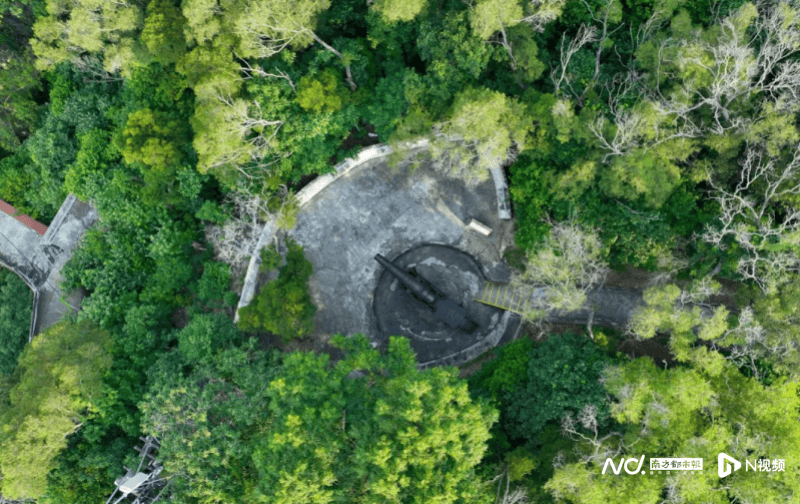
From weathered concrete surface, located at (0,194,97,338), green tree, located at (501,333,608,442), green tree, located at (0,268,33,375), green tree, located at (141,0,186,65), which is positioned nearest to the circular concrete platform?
green tree, located at (501,333,608,442)

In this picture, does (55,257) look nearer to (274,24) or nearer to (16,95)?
(16,95)

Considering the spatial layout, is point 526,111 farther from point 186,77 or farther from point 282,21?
point 186,77

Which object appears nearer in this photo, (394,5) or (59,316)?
(394,5)

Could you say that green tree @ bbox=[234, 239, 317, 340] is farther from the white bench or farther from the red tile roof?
the red tile roof

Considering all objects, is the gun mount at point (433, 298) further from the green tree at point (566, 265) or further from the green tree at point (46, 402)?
the green tree at point (46, 402)

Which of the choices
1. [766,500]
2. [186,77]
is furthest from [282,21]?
[766,500]

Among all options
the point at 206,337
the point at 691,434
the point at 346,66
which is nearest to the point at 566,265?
the point at 691,434
